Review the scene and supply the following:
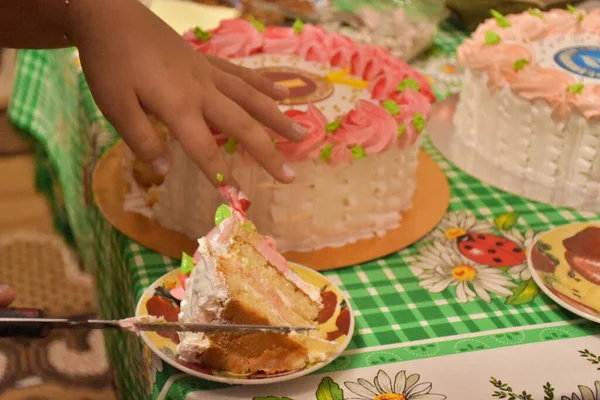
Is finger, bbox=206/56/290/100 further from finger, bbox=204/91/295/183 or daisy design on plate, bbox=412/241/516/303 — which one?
daisy design on plate, bbox=412/241/516/303

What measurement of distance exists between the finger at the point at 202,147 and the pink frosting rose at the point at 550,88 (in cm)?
59

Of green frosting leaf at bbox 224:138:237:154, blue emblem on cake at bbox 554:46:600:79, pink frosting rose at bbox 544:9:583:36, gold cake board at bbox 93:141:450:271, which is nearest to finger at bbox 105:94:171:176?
green frosting leaf at bbox 224:138:237:154

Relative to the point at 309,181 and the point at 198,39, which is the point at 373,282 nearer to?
the point at 309,181

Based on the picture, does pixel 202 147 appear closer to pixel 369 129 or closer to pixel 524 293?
pixel 369 129

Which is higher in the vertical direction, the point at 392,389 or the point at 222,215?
the point at 222,215

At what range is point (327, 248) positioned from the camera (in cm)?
126

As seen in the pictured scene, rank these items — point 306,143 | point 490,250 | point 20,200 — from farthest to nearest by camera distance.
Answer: point 20,200 → point 490,250 → point 306,143

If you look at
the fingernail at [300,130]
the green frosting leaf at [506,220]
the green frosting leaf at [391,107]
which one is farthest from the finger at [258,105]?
the green frosting leaf at [506,220]

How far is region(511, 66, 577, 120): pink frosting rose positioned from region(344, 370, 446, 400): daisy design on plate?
0.60 m

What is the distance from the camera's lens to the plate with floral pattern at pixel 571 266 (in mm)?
1104

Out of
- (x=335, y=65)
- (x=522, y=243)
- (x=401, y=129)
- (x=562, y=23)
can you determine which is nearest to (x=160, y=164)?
(x=401, y=129)

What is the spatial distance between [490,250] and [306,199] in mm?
319

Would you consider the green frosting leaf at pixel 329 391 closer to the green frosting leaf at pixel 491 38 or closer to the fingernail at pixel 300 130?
the fingernail at pixel 300 130

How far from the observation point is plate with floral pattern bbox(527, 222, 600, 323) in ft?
3.62
